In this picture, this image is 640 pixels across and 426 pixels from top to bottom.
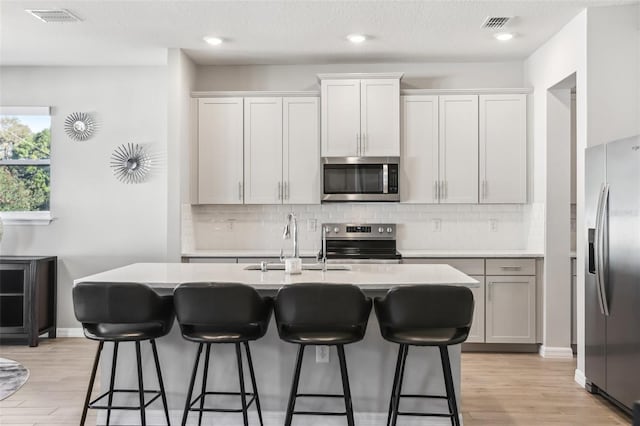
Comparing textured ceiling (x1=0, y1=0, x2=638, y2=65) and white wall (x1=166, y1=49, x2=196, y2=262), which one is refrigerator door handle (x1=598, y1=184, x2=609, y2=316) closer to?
textured ceiling (x1=0, y1=0, x2=638, y2=65)

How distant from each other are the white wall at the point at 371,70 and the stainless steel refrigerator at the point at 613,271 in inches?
75.4

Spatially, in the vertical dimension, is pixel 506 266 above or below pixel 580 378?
above

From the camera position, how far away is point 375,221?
5605mm

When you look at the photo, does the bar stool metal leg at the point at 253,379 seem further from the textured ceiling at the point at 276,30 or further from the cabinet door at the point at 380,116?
the cabinet door at the point at 380,116

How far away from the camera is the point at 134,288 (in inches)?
110

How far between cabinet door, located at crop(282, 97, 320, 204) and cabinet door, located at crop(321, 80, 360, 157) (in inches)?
5.4

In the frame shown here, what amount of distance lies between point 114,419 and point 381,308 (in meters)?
1.74

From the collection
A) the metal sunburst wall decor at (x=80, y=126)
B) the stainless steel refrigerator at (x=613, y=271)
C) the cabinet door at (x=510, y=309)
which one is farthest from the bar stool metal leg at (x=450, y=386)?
the metal sunburst wall decor at (x=80, y=126)

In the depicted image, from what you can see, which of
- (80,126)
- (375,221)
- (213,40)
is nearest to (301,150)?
(375,221)

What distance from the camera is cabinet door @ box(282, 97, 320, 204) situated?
5.34 m

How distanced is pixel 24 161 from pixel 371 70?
364 cm

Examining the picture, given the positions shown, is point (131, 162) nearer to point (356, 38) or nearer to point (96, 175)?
point (96, 175)

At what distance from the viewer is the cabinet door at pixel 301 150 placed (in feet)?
17.5

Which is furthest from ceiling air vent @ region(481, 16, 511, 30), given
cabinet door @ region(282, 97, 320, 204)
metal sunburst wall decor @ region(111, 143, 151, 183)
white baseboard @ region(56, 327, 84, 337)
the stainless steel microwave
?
white baseboard @ region(56, 327, 84, 337)
